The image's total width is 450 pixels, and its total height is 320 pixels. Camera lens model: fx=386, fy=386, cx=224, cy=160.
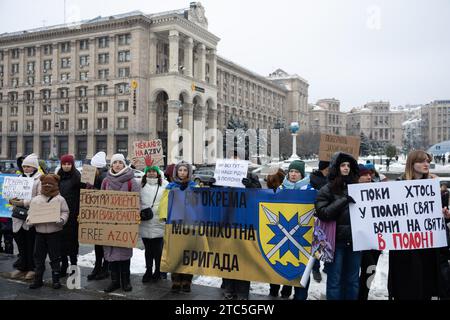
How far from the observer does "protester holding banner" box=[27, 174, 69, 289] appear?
19.9 feet

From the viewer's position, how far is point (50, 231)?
6.08 meters

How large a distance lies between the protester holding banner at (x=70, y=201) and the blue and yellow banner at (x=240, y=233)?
169 cm

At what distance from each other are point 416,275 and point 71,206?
527 cm

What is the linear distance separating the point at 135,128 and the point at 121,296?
171 feet

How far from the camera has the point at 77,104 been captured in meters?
60.5

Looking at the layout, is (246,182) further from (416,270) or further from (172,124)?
(172,124)

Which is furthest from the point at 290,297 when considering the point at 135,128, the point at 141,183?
the point at 135,128

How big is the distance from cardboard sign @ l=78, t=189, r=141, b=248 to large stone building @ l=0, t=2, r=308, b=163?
50.9m

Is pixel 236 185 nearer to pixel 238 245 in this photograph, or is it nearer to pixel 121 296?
pixel 238 245

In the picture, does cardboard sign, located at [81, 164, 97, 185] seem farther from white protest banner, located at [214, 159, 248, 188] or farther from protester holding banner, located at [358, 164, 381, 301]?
protester holding banner, located at [358, 164, 381, 301]

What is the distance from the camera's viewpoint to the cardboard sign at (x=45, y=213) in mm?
5984

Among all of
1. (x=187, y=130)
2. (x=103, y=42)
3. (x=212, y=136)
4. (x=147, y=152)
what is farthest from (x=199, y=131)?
(x=147, y=152)

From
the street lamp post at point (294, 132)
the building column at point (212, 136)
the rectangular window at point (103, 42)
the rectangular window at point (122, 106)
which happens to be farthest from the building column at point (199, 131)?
the street lamp post at point (294, 132)

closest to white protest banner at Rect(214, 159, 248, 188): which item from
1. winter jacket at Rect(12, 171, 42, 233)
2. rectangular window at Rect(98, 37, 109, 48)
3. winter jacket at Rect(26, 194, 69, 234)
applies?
winter jacket at Rect(26, 194, 69, 234)
